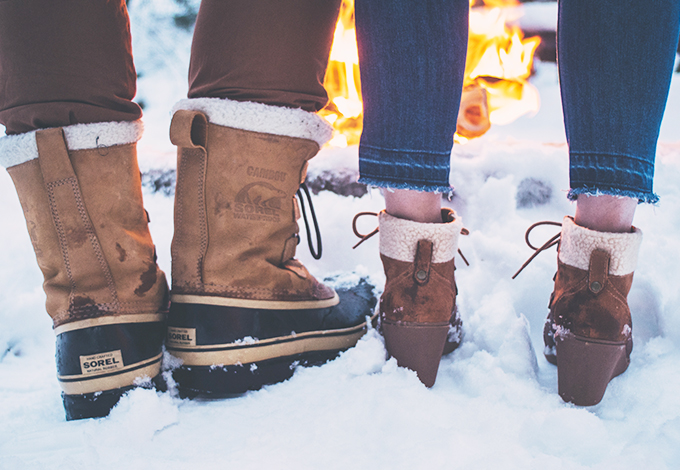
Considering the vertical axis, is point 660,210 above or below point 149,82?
below

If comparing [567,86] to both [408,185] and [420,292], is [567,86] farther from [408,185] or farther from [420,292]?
[420,292]

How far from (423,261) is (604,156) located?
1.18ft

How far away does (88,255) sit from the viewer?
769 mm

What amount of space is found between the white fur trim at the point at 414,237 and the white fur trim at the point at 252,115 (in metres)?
0.26

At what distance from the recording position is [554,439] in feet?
2.18

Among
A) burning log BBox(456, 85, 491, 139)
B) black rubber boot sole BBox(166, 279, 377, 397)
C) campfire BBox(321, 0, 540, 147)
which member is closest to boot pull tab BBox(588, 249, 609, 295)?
black rubber boot sole BBox(166, 279, 377, 397)

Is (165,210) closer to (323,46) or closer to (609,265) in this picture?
(323,46)

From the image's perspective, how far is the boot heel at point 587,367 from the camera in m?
0.76

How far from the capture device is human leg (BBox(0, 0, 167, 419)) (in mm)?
719

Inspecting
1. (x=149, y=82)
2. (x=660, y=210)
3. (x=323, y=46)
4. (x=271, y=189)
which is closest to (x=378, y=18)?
(x=323, y=46)

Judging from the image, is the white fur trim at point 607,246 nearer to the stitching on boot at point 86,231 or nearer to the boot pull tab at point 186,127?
the boot pull tab at point 186,127

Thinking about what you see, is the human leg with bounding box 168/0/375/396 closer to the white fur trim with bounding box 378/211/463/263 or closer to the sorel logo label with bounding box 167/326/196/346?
the sorel logo label with bounding box 167/326/196/346

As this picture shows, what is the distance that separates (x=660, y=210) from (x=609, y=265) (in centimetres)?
86

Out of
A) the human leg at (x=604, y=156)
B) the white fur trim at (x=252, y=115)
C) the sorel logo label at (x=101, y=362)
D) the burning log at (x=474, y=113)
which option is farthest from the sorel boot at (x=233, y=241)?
the burning log at (x=474, y=113)
